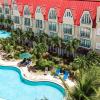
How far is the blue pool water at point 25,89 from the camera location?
41906mm

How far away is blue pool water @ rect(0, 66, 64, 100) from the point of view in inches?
1650

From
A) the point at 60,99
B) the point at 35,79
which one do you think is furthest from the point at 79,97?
the point at 35,79

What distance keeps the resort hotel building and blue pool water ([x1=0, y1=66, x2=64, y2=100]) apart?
1156 centimetres

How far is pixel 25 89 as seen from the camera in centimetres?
4438

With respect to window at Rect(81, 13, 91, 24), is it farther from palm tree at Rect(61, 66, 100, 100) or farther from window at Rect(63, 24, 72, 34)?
palm tree at Rect(61, 66, 100, 100)

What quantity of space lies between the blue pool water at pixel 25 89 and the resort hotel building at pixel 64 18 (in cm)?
1156

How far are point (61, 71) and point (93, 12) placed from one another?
444 inches

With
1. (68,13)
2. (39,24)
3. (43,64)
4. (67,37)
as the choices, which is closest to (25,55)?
(43,64)

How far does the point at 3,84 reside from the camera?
45.9 m

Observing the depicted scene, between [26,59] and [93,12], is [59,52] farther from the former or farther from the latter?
[93,12]

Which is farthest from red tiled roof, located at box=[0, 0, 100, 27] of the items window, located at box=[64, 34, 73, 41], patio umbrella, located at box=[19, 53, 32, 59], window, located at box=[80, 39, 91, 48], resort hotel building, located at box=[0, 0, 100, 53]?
patio umbrella, located at box=[19, 53, 32, 59]

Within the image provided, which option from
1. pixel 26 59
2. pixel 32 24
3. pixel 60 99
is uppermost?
pixel 32 24

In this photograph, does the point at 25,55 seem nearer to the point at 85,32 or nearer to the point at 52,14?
the point at 52,14

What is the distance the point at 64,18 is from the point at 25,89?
1585 cm
